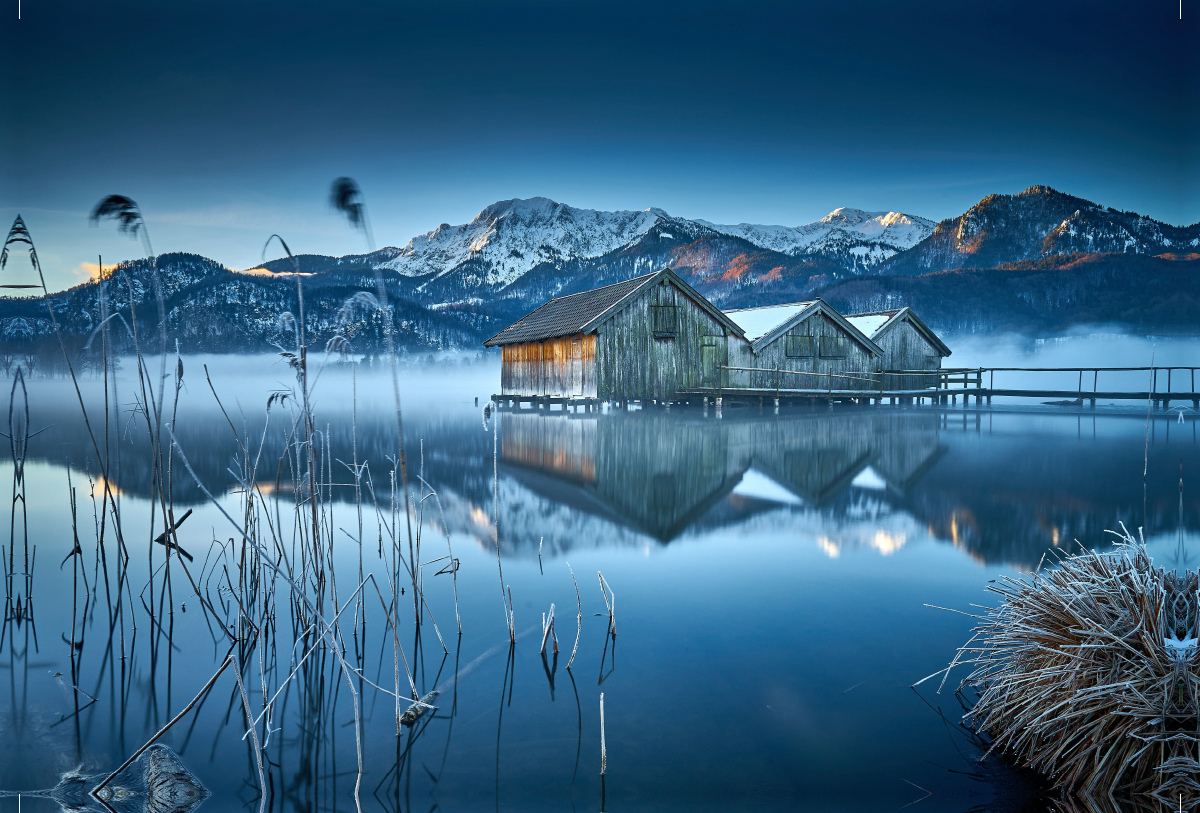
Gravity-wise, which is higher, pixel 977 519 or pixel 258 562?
pixel 258 562

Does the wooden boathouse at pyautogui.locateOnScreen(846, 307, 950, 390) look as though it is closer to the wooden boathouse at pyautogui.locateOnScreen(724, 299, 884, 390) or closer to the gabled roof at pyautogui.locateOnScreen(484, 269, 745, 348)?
the wooden boathouse at pyautogui.locateOnScreen(724, 299, 884, 390)

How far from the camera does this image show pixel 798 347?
3312 cm

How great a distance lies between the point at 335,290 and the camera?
133 m

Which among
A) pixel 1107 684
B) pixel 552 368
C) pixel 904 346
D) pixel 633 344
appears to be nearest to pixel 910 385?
pixel 904 346

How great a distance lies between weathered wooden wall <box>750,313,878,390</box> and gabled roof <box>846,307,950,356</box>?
1.43m

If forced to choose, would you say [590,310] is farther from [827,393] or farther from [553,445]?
[827,393]

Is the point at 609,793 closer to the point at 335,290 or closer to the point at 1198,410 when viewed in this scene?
the point at 1198,410

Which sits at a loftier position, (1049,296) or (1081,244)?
(1081,244)

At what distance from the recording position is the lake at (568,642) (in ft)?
11.7

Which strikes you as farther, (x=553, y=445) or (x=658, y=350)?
(x=658, y=350)

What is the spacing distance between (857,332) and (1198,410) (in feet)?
49.8

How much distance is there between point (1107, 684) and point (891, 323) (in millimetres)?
35482

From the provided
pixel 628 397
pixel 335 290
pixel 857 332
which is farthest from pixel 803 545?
pixel 335 290

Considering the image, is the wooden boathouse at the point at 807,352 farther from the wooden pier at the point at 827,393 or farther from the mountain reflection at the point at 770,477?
the mountain reflection at the point at 770,477
